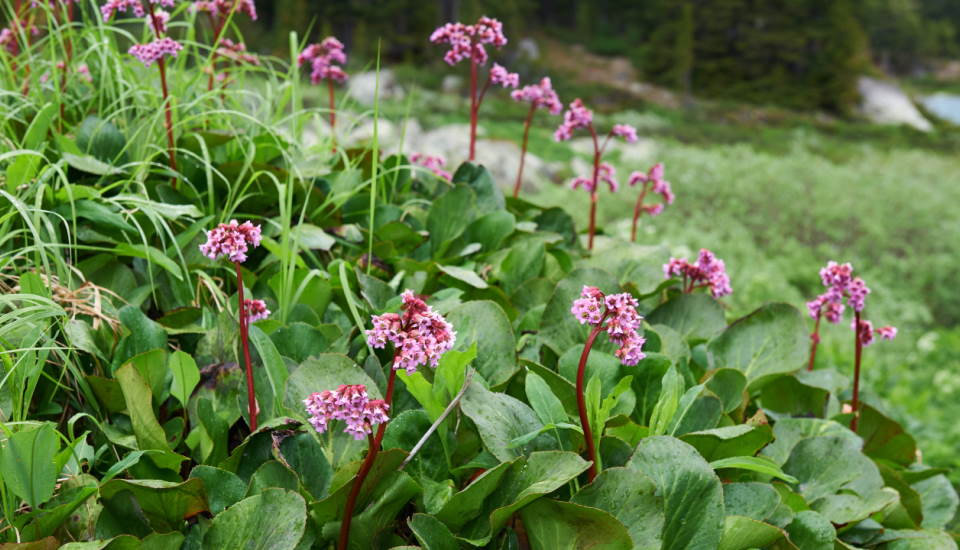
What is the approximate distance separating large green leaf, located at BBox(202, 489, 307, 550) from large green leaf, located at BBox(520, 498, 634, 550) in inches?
12.1

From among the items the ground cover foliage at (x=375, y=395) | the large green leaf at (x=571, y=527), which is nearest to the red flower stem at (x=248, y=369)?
the ground cover foliage at (x=375, y=395)

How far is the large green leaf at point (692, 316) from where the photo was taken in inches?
68.1

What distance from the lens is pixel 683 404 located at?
4.28 ft

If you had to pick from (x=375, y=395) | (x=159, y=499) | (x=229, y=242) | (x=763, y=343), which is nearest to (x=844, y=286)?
(x=763, y=343)

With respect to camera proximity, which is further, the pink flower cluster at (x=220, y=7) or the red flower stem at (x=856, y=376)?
the pink flower cluster at (x=220, y=7)

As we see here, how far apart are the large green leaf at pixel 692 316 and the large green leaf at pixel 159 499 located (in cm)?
103

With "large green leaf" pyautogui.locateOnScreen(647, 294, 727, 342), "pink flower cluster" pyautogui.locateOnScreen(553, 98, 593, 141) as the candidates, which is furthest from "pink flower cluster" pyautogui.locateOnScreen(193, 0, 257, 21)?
"large green leaf" pyautogui.locateOnScreen(647, 294, 727, 342)

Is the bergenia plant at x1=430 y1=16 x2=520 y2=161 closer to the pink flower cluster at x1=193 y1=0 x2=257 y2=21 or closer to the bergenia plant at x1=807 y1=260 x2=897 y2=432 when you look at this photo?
the pink flower cluster at x1=193 y1=0 x2=257 y2=21

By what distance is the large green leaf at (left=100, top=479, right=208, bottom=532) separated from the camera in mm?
1072

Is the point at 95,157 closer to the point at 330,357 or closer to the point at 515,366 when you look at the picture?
the point at 330,357

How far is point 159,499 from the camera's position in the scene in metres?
1.10

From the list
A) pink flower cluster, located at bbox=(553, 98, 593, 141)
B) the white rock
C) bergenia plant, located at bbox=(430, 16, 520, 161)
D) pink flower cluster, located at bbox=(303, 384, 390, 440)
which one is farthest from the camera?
the white rock

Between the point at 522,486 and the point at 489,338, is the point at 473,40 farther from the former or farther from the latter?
the point at 522,486

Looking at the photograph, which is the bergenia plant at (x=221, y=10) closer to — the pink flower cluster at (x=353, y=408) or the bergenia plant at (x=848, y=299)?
the pink flower cluster at (x=353, y=408)
